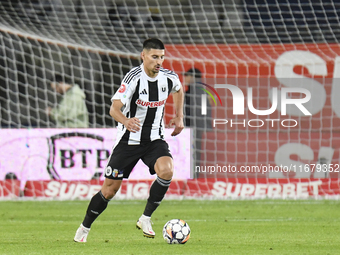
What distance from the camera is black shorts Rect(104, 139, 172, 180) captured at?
5.96 metres

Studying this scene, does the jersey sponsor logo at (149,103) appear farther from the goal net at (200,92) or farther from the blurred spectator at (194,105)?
the blurred spectator at (194,105)

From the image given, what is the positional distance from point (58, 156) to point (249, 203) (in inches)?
121

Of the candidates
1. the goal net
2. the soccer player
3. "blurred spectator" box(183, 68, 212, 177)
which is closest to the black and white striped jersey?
the soccer player

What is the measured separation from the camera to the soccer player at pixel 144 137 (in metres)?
5.94

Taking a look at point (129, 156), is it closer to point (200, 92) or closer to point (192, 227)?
point (192, 227)

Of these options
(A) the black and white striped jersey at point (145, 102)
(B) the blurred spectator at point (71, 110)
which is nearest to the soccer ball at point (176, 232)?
(A) the black and white striped jersey at point (145, 102)

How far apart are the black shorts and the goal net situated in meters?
4.47

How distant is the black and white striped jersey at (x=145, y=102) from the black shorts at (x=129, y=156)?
0.18 ft

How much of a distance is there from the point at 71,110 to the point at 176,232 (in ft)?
19.6

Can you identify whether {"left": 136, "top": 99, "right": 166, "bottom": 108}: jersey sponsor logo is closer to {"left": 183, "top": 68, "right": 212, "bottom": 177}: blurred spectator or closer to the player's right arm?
the player's right arm

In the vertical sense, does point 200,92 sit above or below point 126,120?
below

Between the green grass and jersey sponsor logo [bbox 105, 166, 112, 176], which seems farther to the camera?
jersey sponsor logo [bbox 105, 166, 112, 176]

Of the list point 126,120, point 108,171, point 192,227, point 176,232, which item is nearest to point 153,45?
point 126,120

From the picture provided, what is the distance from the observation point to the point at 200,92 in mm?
11516
